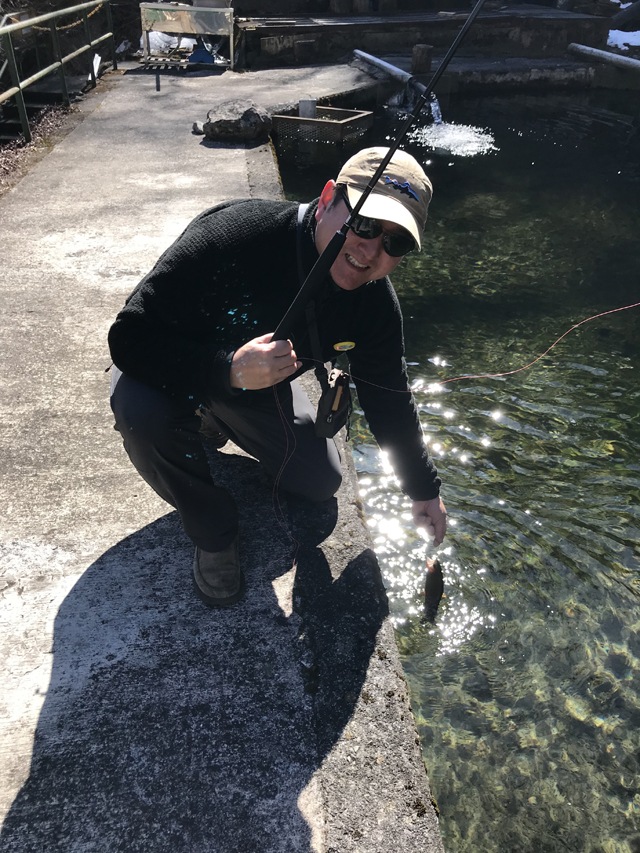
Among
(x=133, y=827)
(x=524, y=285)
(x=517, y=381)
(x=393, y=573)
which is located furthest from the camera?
(x=524, y=285)

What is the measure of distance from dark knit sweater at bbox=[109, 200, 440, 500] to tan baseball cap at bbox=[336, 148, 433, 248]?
245 millimetres

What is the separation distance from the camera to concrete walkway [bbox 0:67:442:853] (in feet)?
6.38

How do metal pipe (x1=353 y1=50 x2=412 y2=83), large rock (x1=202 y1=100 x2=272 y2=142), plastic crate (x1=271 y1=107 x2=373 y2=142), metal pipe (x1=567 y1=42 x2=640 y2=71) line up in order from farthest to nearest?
metal pipe (x1=567 y1=42 x2=640 y2=71)
metal pipe (x1=353 y1=50 x2=412 y2=83)
plastic crate (x1=271 y1=107 x2=373 y2=142)
large rock (x1=202 y1=100 x2=272 y2=142)

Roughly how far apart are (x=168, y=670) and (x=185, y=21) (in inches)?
556

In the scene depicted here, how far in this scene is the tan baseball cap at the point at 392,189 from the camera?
87.1 inches

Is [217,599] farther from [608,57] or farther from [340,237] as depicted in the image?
[608,57]

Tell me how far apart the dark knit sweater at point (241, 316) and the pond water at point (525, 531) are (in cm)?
89

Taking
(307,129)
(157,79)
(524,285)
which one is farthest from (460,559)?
(157,79)

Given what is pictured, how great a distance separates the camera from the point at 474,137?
38.4ft

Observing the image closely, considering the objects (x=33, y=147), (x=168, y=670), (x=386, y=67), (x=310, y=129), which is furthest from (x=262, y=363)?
(x=386, y=67)

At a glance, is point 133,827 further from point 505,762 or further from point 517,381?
point 517,381

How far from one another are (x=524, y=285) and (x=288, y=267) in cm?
482

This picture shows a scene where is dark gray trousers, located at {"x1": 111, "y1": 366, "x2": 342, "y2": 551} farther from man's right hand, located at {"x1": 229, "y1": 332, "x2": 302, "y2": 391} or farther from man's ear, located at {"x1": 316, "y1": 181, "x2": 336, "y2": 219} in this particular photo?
man's ear, located at {"x1": 316, "y1": 181, "x2": 336, "y2": 219}

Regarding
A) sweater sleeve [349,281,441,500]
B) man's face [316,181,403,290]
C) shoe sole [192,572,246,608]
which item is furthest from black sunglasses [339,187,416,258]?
shoe sole [192,572,246,608]
